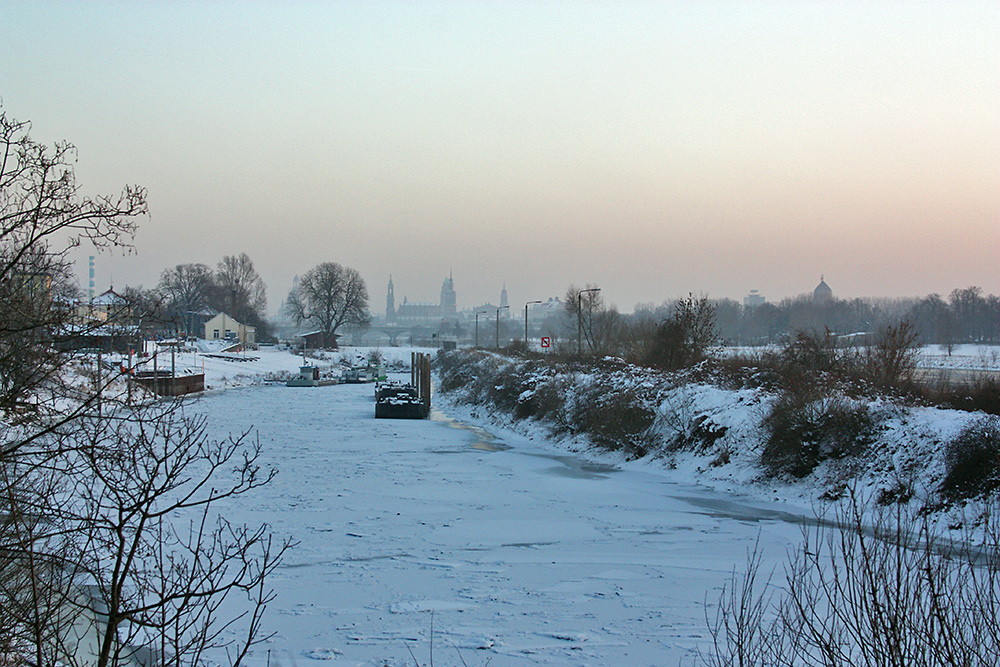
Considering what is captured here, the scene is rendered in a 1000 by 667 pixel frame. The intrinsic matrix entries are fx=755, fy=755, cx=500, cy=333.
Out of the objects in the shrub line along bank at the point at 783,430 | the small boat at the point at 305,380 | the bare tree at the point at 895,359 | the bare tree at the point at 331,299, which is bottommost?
the small boat at the point at 305,380

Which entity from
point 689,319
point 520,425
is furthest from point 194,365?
point 689,319

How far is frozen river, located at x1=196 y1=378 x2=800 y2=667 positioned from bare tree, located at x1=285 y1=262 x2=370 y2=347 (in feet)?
281

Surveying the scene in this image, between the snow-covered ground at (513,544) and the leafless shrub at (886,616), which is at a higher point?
the leafless shrub at (886,616)

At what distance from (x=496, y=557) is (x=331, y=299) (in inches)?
3859

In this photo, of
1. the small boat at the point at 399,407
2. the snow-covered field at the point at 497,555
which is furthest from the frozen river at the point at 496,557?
the small boat at the point at 399,407

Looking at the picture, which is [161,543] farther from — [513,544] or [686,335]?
[686,335]

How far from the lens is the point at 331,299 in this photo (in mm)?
106938

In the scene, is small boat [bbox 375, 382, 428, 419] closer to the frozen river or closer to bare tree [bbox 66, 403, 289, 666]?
the frozen river

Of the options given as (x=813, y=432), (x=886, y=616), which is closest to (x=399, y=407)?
(x=813, y=432)

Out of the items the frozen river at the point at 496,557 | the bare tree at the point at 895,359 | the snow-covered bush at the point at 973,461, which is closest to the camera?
the frozen river at the point at 496,557

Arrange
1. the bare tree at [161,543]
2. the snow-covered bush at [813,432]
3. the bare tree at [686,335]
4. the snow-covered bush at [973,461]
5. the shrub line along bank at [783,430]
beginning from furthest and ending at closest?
1. the bare tree at [686,335]
2. the snow-covered bush at [813,432]
3. the shrub line along bank at [783,430]
4. the snow-covered bush at [973,461]
5. the bare tree at [161,543]

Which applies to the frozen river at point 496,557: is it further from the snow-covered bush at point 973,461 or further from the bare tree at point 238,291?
the bare tree at point 238,291

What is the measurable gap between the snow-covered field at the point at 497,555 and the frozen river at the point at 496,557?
0.11ft

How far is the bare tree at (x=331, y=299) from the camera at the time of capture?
351 feet
